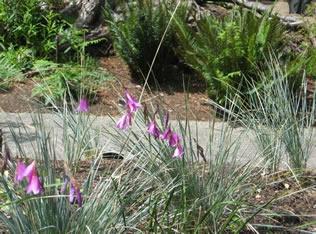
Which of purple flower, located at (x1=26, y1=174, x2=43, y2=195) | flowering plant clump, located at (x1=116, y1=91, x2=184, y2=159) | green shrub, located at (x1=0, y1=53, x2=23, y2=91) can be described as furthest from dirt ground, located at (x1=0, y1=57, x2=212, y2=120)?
purple flower, located at (x1=26, y1=174, x2=43, y2=195)

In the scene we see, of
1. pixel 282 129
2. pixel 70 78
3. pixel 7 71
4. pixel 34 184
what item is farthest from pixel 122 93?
pixel 34 184

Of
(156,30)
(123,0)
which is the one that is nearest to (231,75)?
(156,30)

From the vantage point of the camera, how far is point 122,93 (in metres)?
7.86

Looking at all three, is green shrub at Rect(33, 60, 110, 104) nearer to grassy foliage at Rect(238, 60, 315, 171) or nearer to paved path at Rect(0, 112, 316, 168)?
paved path at Rect(0, 112, 316, 168)

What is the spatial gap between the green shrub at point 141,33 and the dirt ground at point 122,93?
0.84ft

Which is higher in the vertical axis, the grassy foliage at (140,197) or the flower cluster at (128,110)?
the flower cluster at (128,110)

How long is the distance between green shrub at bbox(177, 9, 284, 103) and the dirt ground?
30 centimetres

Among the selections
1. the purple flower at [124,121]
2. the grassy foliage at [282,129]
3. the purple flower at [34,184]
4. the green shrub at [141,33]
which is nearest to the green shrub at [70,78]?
the green shrub at [141,33]

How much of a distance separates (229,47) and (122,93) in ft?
4.05

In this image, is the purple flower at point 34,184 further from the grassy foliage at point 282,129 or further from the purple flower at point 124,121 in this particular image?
the grassy foliage at point 282,129

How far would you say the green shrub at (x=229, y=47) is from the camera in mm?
7480

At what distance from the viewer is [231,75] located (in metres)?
7.34

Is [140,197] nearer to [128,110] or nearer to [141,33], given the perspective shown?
[128,110]

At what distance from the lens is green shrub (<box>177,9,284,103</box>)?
7.48m
